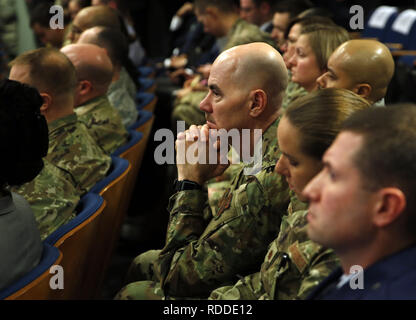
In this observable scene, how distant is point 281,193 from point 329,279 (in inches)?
21.3

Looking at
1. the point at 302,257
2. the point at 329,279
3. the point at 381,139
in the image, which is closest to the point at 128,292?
the point at 302,257

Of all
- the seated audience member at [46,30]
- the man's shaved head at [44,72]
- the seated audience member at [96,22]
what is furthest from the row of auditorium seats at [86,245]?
the seated audience member at [46,30]

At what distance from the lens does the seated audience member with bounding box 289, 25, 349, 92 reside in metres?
2.77

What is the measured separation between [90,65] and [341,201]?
6.95 feet

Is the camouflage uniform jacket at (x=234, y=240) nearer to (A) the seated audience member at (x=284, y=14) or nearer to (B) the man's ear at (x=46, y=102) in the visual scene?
(B) the man's ear at (x=46, y=102)

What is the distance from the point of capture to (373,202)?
968mm

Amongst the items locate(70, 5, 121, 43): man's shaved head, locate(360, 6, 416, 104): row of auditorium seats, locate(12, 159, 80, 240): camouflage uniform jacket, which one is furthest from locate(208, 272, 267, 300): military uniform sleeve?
locate(70, 5, 121, 43): man's shaved head

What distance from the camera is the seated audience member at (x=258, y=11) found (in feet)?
16.0

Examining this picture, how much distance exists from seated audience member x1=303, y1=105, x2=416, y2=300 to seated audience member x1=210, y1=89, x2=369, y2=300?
199mm

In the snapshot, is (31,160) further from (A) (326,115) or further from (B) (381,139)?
(B) (381,139)

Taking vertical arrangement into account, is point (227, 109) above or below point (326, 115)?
below

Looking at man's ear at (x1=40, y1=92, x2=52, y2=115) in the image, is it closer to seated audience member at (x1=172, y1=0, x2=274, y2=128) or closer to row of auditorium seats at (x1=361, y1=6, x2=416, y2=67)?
seated audience member at (x1=172, y1=0, x2=274, y2=128)

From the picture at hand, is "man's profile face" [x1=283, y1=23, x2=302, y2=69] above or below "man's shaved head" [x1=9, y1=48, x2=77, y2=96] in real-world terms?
below

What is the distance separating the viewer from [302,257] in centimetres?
128
